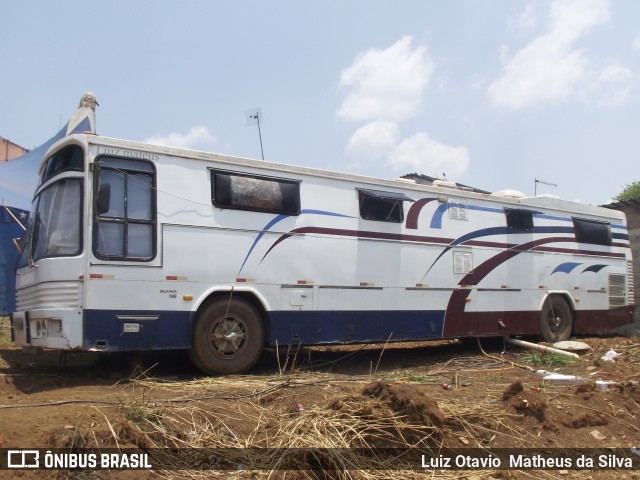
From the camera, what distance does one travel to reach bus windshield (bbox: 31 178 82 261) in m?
6.70

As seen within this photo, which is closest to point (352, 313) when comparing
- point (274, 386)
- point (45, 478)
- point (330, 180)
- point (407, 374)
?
point (407, 374)

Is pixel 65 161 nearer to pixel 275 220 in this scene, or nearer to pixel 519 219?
pixel 275 220

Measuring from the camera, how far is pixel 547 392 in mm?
6625

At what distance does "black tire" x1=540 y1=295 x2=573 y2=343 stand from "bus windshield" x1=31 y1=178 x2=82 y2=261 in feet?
29.7

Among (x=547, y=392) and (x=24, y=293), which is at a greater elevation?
(x=24, y=293)

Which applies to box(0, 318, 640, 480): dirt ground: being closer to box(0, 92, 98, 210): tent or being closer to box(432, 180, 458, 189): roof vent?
box(432, 180, 458, 189): roof vent

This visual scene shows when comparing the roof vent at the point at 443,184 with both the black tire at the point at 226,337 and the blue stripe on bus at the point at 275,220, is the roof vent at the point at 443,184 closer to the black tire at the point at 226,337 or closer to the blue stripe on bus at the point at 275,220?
the blue stripe on bus at the point at 275,220

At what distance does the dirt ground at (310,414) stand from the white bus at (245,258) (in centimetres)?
76

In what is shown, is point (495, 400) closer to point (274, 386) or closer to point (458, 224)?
point (274, 386)

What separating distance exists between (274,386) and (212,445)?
1.62 meters

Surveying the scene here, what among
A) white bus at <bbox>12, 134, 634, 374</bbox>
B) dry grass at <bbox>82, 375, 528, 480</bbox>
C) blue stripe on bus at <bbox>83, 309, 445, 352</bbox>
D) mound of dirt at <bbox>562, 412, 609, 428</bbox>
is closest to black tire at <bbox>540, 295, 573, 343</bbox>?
white bus at <bbox>12, 134, 634, 374</bbox>

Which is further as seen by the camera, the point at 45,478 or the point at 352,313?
the point at 352,313

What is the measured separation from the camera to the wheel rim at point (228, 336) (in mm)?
7359

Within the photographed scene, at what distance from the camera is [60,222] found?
6883 mm
